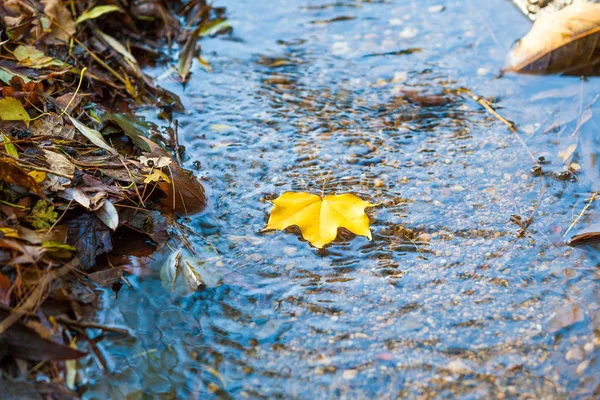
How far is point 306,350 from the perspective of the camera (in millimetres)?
1396

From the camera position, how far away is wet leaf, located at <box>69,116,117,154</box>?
5.73 ft

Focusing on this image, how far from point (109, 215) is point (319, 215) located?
2.04 feet

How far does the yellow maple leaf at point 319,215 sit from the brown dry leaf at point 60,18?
1251mm

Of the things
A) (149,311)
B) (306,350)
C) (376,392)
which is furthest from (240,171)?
(376,392)

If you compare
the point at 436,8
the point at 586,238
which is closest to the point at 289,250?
the point at 586,238

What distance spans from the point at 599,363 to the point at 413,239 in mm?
590

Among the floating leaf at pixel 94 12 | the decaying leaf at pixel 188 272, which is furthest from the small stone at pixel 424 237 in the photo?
the floating leaf at pixel 94 12

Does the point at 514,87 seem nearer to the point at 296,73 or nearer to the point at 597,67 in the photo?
the point at 597,67

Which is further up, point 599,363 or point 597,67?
point 597,67

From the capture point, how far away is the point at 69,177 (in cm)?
155

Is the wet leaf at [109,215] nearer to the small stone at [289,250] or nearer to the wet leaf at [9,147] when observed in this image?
the wet leaf at [9,147]

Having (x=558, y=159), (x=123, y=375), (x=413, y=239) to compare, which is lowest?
(x=123, y=375)

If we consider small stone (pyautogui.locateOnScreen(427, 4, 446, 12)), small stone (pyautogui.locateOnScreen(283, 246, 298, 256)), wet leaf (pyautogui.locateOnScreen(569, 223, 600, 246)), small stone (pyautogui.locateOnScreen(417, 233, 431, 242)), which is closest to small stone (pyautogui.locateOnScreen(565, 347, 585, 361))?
wet leaf (pyautogui.locateOnScreen(569, 223, 600, 246))

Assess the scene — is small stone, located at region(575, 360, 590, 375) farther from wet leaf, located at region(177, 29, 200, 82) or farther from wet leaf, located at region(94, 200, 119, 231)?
wet leaf, located at region(177, 29, 200, 82)
